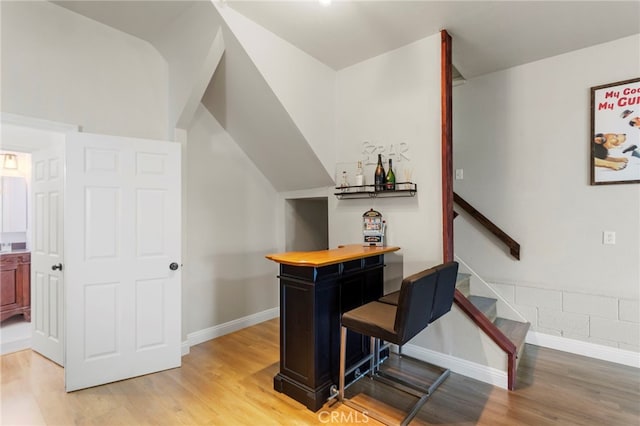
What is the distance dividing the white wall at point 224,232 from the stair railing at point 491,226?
2495 millimetres

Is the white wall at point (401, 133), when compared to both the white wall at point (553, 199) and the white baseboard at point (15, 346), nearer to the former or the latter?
the white wall at point (553, 199)

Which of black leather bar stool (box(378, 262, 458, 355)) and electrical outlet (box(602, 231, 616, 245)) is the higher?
electrical outlet (box(602, 231, 616, 245))

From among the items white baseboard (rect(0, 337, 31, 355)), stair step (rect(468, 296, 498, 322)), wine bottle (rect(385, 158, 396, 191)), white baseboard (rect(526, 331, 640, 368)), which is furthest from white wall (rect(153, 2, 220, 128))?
white baseboard (rect(526, 331, 640, 368))

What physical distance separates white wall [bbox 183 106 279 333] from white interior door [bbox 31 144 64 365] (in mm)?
1106

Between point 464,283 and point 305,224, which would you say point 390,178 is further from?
point 305,224

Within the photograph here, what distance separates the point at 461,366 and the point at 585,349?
142 centimetres

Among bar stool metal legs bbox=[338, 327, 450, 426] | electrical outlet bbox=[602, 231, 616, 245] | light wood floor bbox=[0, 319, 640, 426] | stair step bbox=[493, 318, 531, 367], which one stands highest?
electrical outlet bbox=[602, 231, 616, 245]

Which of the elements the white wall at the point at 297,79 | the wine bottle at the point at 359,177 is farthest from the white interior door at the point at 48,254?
the wine bottle at the point at 359,177

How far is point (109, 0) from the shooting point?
8.19 feet

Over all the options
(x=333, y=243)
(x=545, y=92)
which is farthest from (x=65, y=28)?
(x=545, y=92)

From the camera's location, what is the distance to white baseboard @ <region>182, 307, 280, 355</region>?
3.35 meters

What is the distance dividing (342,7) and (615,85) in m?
2.69

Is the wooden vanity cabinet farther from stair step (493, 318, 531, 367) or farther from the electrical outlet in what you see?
the electrical outlet

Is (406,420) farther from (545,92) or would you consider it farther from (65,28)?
(65,28)
